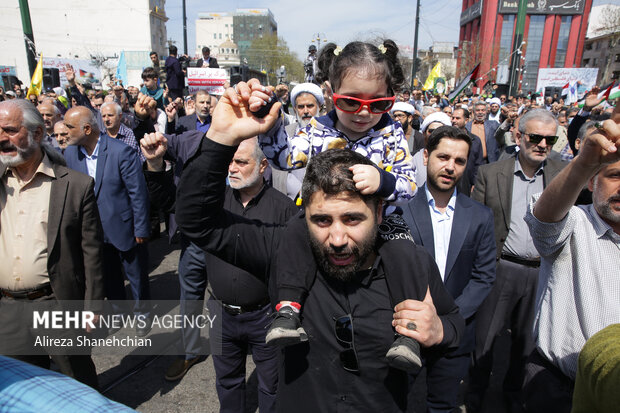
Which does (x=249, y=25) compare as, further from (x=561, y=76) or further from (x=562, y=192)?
(x=562, y=192)

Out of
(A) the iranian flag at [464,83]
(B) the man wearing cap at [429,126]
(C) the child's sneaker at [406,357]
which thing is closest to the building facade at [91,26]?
(A) the iranian flag at [464,83]

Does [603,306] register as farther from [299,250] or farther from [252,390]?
[252,390]

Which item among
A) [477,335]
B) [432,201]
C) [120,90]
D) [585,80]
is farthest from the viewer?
[585,80]

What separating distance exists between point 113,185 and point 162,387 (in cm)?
213

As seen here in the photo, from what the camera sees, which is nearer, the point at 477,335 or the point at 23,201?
the point at 23,201

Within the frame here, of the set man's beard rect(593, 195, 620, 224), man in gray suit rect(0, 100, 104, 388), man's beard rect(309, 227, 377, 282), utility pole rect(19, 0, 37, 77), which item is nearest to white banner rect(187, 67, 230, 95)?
utility pole rect(19, 0, 37, 77)

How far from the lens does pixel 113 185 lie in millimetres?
4273

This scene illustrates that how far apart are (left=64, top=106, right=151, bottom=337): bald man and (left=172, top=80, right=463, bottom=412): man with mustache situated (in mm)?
2996

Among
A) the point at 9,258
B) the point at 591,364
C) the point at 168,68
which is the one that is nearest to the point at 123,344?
the point at 9,258

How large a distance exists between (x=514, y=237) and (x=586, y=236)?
64.0 inches

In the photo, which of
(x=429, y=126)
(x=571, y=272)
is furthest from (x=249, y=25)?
(x=571, y=272)

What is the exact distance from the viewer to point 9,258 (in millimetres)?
2738

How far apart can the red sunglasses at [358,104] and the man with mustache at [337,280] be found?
0.46 meters

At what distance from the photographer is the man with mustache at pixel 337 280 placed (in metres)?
1.56
